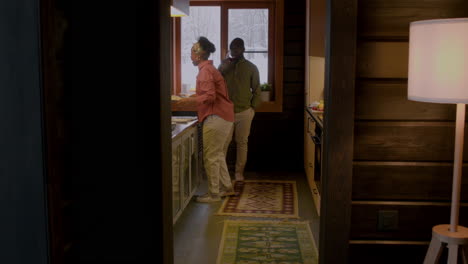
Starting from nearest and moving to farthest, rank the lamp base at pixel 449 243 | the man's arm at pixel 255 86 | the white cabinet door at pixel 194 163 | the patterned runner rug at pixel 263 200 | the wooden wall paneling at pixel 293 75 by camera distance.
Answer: the lamp base at pixel 449 243 < the patterned runner rug at pixel 263 200 < the white cabinet door at pixel 194 163 < the man's arm at pixel 255 86 < the wooden wall paneling at pixel 293 75

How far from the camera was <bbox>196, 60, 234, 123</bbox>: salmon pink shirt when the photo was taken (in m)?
4.85

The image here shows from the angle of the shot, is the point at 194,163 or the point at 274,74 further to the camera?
the point at 274,74

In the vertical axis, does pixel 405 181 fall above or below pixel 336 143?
below

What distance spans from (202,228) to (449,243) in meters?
2.48

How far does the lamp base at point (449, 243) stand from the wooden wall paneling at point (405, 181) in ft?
0.95

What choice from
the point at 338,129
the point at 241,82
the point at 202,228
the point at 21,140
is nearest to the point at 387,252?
the point at 338,129

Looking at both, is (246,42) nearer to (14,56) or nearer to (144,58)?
(144,58)

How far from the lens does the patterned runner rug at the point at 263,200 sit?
4.84 metres

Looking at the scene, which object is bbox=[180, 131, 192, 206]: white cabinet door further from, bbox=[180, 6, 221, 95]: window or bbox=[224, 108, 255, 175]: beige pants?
bbox=[180, 6, 221, 95]: window

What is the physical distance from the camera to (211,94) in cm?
486

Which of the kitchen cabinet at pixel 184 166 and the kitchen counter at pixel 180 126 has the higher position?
the kitchen counter at pixel 180 126

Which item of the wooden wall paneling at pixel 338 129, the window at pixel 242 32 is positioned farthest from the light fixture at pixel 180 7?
the wooden wall paneling at pixel 338 129

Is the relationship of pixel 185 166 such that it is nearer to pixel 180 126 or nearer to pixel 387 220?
pixel 180 126

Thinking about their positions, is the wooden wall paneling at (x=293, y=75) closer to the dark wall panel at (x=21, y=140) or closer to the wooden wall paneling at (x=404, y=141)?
the wooden wall paneling at (x=404, y=141)
